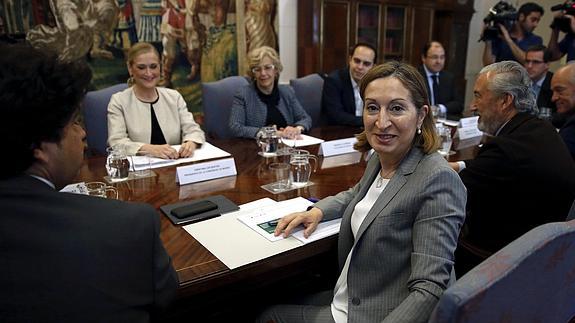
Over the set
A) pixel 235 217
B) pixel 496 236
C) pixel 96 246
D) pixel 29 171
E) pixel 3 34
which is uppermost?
pixel 3 34

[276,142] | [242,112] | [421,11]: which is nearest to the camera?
[276,142]

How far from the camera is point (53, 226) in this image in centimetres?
71

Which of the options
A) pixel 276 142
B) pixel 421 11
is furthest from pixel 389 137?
pixel 421 11

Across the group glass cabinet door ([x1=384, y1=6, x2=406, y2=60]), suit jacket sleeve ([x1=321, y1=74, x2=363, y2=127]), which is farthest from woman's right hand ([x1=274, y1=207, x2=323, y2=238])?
glass cabinet door ([x1=384, y1=6, x2=406, y2=60])

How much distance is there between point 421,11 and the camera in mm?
5121

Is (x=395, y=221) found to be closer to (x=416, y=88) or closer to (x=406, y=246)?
(x=406, y=246)

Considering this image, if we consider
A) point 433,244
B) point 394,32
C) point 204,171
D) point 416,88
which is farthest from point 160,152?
point 394,32

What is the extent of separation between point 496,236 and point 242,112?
1646 mm

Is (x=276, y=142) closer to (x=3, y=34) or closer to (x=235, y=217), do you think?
(x=235, y=217)

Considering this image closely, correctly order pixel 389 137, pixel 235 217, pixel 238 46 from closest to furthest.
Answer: pixel 389 137
pixel 235 217
pixel 238 46

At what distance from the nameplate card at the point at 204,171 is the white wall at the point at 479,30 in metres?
5.47

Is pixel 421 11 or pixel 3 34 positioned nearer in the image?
pixel 3 34

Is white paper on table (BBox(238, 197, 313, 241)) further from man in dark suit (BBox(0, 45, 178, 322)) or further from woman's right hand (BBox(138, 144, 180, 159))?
woman's right hand (BBox(138, 144, 180, 159))

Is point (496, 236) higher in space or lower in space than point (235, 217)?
lower
